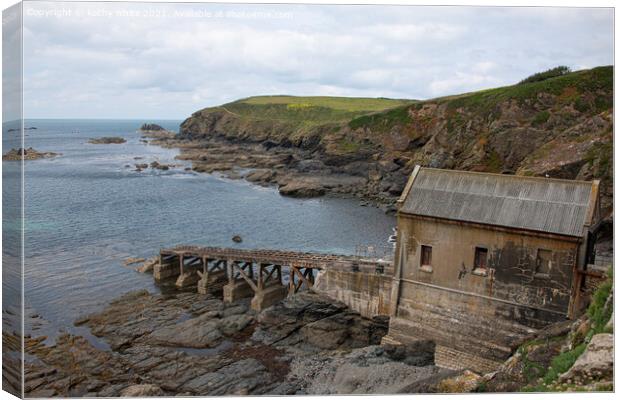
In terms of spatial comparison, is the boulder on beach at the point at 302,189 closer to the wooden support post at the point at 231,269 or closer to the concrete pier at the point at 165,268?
the concrete pier at the point at 165,268

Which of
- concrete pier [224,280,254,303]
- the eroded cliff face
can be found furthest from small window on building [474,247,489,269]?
concrete pier [224,280,254,303]

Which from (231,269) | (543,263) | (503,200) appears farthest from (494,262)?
(231,269)

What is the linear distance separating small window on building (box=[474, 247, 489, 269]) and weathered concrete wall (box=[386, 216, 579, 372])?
0.18m

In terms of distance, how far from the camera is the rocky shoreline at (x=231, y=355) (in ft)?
69.3

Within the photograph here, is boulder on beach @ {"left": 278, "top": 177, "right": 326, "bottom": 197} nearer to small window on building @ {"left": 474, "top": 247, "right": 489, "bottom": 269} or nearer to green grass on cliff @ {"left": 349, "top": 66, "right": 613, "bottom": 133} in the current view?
green grass on cliff @ {"left": 349, "top": 66, "right": 613, "bottom": 133}

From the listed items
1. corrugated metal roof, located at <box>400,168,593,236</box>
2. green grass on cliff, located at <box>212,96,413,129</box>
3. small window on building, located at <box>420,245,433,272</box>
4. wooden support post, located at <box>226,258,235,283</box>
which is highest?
green grass on cliff, located at <box>212,96,413,129</box>

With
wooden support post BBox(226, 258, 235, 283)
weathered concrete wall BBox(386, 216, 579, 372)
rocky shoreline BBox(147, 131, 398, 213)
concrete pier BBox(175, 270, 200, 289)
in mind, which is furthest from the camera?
rocky shoreline BBox(147, 131, 398, 213)

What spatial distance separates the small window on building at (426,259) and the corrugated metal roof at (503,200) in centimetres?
152

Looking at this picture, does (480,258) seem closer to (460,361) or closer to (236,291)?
(460,361)

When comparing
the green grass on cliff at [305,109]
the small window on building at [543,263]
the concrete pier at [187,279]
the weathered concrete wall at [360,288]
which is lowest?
the concrete pier at [187,279]

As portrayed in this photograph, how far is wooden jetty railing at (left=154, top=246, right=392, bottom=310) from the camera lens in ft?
102

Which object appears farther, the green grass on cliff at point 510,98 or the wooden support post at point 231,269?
the green grass on cliff at point 510,98

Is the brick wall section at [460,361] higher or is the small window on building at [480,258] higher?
the small window on building at [480,258]

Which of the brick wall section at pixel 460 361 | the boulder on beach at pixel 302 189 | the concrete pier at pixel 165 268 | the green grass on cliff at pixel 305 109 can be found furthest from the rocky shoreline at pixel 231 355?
the green grass on cliff at pixel 305 109
